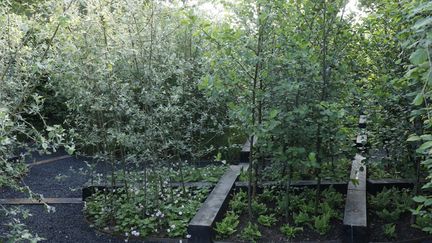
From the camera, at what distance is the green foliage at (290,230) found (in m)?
4.22

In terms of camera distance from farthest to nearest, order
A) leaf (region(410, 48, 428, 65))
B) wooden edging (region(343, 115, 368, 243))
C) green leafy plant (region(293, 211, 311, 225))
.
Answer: green leafy plant (region(293, 211, 311, 225)) < wooden edging (region(343, 115, 368, 243)) < leaf (region(410, 48, 428, 65))

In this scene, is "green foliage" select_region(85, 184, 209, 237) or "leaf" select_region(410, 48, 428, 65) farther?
"green foliage" select_region(85, 184, 209, 237)

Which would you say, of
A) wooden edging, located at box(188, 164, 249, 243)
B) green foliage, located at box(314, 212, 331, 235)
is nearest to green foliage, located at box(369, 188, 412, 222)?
green foliage, located at box(314, 212, 331, 235)

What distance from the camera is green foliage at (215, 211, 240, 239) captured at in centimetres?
424

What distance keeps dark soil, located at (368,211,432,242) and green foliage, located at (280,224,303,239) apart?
0.68 metres

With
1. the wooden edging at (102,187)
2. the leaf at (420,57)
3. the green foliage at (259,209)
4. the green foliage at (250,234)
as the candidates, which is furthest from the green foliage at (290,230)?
the leaf at (420,57)

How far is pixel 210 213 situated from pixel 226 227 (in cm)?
24

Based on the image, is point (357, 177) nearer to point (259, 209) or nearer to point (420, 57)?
point (259, 209)

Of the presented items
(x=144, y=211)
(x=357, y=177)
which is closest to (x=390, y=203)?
(x=357, y=177)

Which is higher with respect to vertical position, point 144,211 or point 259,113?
point 259,113

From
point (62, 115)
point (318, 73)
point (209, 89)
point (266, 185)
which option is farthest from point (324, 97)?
point (62, 115)

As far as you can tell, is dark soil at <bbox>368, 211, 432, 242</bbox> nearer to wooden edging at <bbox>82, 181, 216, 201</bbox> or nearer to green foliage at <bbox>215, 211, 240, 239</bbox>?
green foliage at <bbox>215, 211, 240, 239</bbox>

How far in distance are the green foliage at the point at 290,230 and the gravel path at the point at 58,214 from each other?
1692 millimetres

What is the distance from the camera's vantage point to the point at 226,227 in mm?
4262
